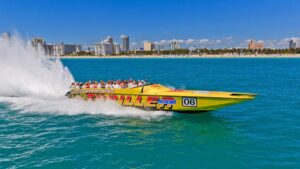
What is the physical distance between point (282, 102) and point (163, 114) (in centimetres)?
1214

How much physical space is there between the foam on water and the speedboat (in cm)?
48

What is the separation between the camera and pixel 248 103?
24.5m

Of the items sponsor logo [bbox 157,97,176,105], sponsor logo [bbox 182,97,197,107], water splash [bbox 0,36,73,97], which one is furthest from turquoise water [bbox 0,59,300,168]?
water splash [bbox 0,36,73,97]

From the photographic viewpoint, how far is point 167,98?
60.2ft

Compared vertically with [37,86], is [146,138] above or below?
below

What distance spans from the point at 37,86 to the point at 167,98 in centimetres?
1353

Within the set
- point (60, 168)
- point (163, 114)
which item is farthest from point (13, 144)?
point (163, 114)

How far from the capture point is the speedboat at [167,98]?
56.8 feet

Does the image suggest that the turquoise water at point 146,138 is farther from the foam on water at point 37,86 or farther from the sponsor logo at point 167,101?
the sponsor logo at point 167,101

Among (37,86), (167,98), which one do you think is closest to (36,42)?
(37,86)

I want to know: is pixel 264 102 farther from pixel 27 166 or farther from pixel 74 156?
pixel 27 166

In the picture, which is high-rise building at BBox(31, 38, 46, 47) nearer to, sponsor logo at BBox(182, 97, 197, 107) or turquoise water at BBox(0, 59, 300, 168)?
turquoise water at BBox(0, 59, 300, 168)

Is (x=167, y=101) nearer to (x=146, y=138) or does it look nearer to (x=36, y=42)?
(x=146, y=138)

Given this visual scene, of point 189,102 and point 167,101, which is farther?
point 167,101
